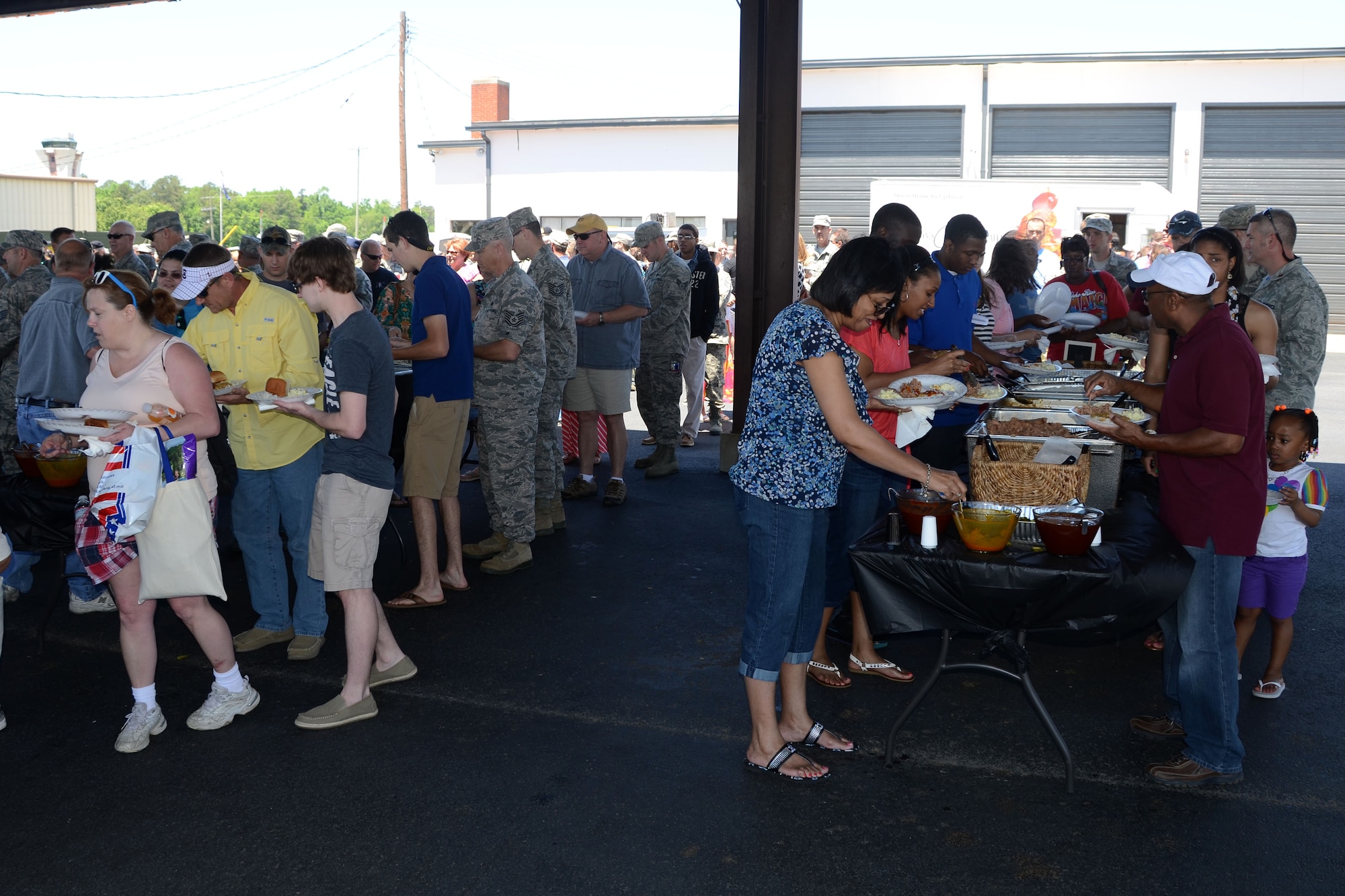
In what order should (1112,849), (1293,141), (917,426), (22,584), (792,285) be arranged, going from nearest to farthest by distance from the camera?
1. (1112,849)
2. (917,426)
3. (22,584)
4. (792,285)
5. (1293,141)

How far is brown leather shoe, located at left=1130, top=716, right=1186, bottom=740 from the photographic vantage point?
4109 mm

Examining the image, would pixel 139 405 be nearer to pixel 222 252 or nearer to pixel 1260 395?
pixel 222 252

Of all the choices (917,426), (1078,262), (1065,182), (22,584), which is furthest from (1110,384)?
(1065,182)

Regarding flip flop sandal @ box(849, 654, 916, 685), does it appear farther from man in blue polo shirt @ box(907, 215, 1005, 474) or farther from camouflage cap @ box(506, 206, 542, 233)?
camouflage cap @ box(506, 206, 542, 233)

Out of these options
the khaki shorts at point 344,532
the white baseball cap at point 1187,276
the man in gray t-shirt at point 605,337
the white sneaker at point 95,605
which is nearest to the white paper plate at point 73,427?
the khaki shorts at point 344,532

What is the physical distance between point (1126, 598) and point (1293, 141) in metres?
24.9

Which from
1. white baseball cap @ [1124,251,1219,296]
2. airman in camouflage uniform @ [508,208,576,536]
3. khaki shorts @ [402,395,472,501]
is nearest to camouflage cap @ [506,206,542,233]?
airman in camouflage uniform @ [508,208,576,536]

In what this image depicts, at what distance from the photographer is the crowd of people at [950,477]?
341cm

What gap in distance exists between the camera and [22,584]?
5766 millimetres

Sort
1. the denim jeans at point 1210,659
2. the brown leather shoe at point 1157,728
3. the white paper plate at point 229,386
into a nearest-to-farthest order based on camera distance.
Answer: the denim jeans at point 1210,659 < the brown leather shoe at point 1157,728 < the white paper plate at point 229,386

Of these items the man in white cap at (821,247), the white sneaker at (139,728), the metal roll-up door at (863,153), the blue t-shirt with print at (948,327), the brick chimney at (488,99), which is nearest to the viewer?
the white sneaker at (139,728)

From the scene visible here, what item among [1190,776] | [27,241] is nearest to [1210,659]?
[1190,776]

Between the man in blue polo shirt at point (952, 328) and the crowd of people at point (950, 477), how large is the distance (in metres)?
0.42

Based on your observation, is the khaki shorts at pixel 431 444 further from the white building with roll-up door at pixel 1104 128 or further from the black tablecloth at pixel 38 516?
the white building with roll-up door at pixel 1104 128
